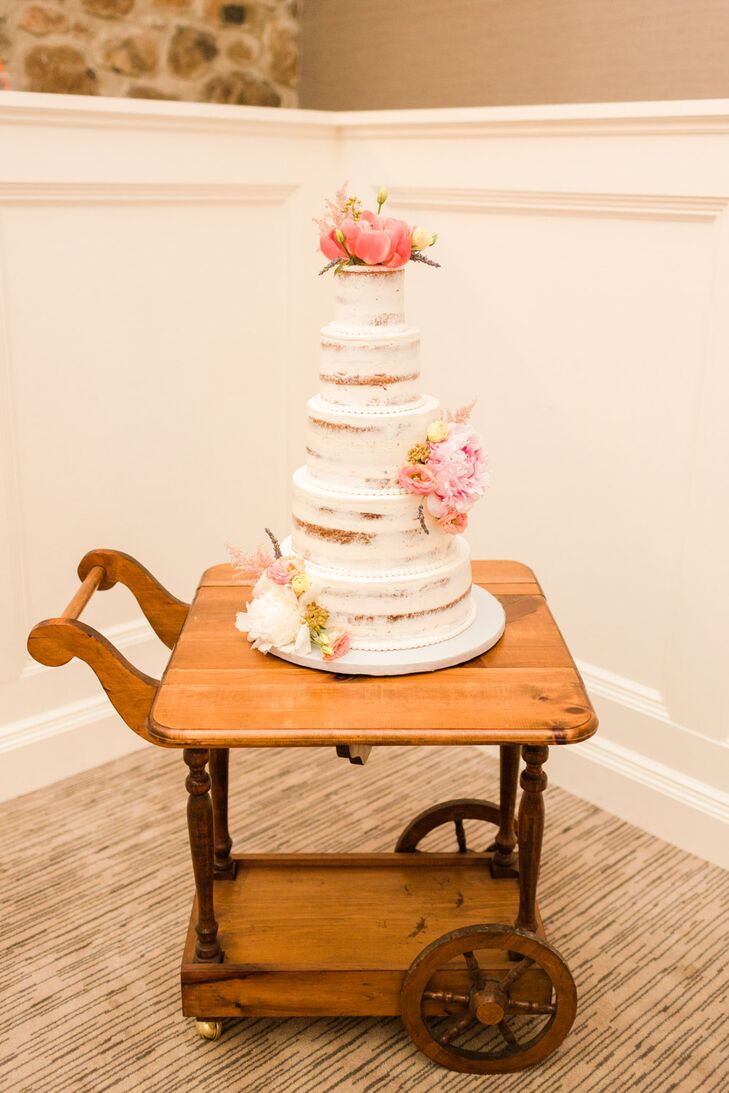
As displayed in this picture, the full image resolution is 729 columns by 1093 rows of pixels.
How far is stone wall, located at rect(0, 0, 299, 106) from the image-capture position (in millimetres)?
2691

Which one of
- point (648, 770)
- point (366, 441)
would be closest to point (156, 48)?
point (366, 441)

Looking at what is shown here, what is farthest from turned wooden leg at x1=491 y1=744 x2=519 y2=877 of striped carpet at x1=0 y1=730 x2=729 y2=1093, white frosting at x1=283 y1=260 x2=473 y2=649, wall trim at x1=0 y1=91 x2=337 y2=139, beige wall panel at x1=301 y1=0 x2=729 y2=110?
wall trim at x1=0 y1=91 x2=337 y2=139

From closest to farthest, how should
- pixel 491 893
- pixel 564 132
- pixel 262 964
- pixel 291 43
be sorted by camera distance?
pixel 262 964 → pixel 491 893 → pixel 564 132 → pixel 291 43

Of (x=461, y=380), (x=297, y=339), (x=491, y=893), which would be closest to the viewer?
(x=491, y=893)

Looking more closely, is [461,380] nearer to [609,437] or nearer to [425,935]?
[609,437]

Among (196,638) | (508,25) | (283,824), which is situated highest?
(508,25)

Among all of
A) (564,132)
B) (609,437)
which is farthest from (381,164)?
(609,437)

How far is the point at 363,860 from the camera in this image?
2.18 m

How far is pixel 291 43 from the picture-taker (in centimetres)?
327

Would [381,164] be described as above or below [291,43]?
below

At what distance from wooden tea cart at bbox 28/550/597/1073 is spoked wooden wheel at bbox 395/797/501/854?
2.9 inches

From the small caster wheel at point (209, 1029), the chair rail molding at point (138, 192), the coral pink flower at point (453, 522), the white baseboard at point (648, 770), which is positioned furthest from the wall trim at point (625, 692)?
the chair rail molding at point (138, 192)

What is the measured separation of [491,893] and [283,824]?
0.65 m

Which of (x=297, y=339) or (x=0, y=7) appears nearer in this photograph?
(x=0, y=7)
